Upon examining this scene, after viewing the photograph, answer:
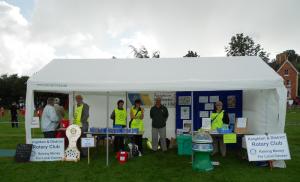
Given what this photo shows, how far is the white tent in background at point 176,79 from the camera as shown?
24.8 ft

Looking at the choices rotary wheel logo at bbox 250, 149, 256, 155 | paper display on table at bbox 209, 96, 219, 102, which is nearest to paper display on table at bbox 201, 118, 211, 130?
rotary wheel logo at bbox 250, 149, 256, 155

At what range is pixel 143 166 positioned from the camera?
7.89 meters

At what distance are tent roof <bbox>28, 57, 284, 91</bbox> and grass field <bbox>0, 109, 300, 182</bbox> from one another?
5.55 feet

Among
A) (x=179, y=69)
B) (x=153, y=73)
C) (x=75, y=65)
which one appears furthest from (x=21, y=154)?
(x=179, y=69)

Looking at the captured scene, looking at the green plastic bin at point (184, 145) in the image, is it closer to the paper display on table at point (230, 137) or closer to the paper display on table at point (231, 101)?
the paper display on table at point (230, 137)

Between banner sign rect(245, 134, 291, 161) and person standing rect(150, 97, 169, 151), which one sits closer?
banner sign rect(245, 134, 291, 161)

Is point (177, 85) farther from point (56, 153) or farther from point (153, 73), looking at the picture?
point (56, 153)

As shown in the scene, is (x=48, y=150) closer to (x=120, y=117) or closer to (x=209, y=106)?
(x=120, y=117)

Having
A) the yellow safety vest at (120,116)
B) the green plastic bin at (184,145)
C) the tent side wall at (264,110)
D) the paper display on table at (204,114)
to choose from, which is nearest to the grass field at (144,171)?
the green plastic bin at (184,145)

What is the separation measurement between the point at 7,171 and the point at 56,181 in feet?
4.73

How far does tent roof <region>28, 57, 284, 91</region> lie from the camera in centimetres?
759

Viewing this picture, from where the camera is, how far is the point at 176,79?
25.6ft

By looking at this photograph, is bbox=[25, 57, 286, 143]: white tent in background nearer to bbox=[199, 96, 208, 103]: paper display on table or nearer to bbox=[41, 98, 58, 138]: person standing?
bbox=[41, 98, 58, 138]: person standing

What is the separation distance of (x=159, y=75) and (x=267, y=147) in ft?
9.16
